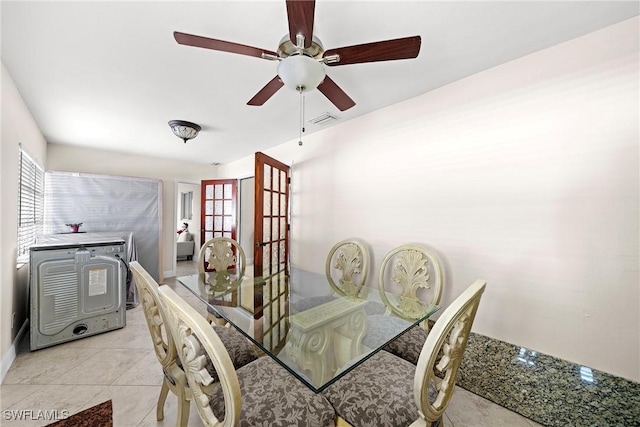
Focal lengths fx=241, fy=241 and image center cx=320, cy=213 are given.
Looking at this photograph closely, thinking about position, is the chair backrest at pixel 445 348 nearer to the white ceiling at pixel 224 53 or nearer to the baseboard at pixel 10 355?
the white ceiling at pixel 224 53

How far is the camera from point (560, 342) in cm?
150

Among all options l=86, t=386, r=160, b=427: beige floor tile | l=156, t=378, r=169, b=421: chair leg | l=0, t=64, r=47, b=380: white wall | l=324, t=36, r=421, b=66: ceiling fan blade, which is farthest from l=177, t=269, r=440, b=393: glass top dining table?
l=324, t=36, r=421, b=66: ceiling fan blade

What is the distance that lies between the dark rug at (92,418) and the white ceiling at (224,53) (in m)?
2.35

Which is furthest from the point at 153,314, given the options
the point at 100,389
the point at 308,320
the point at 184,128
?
the point at 184,128

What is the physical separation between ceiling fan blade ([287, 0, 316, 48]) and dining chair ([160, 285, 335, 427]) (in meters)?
1.21

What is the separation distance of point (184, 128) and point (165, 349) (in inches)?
92.5

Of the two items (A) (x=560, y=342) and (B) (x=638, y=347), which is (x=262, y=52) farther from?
(B) (x=638, y=347)

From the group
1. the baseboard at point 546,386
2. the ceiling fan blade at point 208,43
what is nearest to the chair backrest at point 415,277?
the baseboard at point 546,386

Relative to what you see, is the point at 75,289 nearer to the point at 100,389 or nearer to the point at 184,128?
the point at 100,389

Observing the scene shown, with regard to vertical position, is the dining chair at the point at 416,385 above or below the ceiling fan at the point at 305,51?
below

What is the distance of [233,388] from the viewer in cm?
78

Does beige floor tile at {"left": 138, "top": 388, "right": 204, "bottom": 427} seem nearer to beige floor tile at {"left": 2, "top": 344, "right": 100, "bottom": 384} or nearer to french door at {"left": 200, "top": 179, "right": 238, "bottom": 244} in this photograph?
beige floor tile at {"left": 2, "top": 344, "right": 100, "bottom": 384}

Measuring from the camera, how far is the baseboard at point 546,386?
133 cm

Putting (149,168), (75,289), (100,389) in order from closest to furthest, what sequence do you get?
(100,389), (75,289), (149,168)
